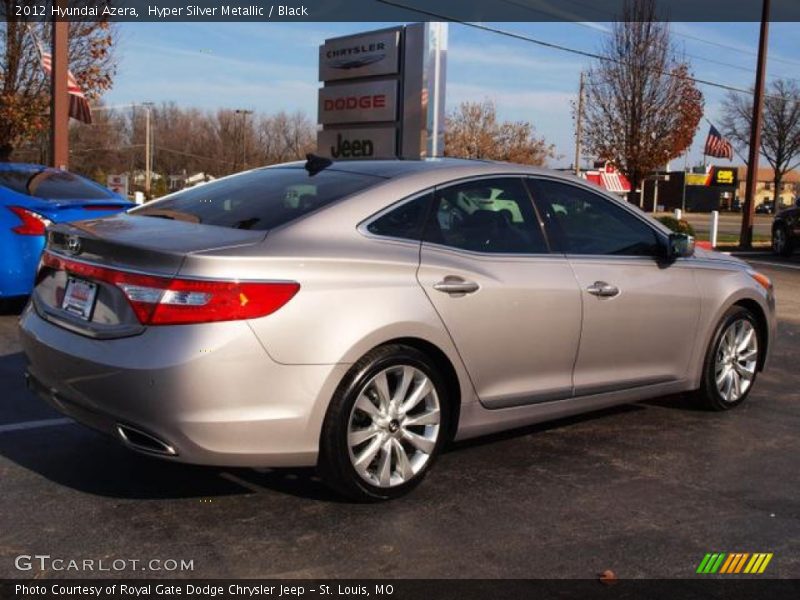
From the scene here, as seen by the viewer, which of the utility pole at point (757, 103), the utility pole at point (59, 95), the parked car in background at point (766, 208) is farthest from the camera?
the parked car in background at point (766, 208)

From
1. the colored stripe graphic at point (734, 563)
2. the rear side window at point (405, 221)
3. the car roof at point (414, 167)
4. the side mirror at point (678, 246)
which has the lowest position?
the colored stripe graphic at point (734, 563)

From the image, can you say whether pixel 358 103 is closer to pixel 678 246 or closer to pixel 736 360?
pixel 736 360

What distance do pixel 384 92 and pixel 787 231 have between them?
963 centimetres

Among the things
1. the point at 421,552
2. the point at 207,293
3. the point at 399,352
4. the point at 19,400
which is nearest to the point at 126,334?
the point at 207,293

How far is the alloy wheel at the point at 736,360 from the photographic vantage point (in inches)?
217

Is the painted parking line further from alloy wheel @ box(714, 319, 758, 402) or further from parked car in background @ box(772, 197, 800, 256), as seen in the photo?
parked car in background @ box(772, 197, 800, 256)

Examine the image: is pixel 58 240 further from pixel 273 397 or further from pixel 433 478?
pixel 433 478

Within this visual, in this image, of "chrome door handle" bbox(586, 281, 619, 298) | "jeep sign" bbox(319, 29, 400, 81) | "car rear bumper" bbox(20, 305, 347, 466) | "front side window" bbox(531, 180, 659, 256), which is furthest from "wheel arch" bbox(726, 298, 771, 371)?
"jeep sign" bbox(319, 29, 400, 81)

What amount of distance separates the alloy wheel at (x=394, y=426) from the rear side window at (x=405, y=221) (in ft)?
2.10

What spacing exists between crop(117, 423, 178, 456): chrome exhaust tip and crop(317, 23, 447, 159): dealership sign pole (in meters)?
10.4

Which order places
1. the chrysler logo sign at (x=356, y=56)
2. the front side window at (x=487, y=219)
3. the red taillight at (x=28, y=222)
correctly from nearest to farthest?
the front side window at (x=487, y=219) < the red taillight at (x=28, y=222) < the chrysler logo sign at (x=356, y=56)

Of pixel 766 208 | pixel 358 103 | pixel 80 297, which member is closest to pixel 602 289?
pixel 80 297

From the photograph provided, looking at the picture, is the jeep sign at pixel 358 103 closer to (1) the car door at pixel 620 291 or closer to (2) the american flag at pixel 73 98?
(2) the american flag at pixel 73 98

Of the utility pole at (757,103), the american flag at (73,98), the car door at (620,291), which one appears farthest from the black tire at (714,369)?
the utility pole at (757,103)
